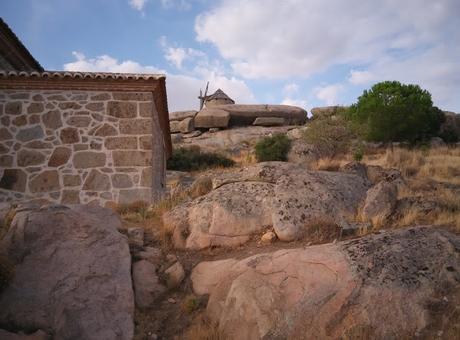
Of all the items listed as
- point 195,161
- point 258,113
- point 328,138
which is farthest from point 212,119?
point 328,138

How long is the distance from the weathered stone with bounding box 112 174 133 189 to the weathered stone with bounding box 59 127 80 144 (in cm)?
125

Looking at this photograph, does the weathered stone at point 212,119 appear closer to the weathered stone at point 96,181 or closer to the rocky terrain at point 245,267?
the weathered stone at point 96,181

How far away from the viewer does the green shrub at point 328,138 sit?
63.6 ft

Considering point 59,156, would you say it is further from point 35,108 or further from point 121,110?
point 121,110

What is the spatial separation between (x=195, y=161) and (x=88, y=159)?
493 inches

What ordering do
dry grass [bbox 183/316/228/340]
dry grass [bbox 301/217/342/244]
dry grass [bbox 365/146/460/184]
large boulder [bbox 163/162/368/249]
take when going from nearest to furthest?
dry grass [bbox 183/316/228/340] < dry grass [bbox 301/217/342/244] < large boulder [bbox 163/162/368/249] < dry grass [bbox 365/146/460/184]

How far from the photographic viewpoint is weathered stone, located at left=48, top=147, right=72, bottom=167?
9.84 meters

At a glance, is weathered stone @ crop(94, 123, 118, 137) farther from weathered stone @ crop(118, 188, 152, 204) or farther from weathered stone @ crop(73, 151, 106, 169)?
weathered stone @ crop(118, 188, 152, 204)

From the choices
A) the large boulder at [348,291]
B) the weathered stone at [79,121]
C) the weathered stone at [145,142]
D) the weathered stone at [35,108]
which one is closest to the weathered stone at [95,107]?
the weathered stone at [79,121]

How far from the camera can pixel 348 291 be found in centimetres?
403

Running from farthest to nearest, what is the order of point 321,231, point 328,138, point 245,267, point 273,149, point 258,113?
point 258,113, point 273,149, point 328,138, point 321,231, point 245,267

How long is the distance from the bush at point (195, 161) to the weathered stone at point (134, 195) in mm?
11242

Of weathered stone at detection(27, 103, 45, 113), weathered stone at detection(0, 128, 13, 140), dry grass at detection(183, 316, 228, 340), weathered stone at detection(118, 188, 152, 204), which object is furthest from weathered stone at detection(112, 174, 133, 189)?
dry grass at detection(183, 316, 228, 340)

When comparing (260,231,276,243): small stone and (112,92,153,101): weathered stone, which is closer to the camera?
(260,231,276,243): small stone
